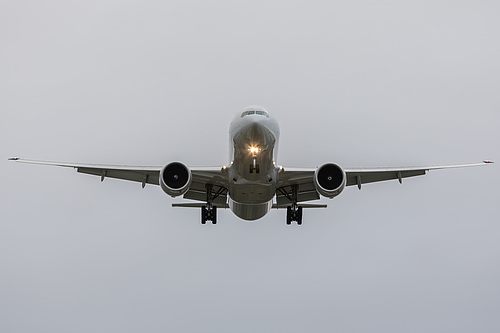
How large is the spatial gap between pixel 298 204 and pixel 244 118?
7298 mm

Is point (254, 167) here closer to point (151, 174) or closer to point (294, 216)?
point (151, 174)

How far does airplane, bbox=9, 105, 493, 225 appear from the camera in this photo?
73.3ft

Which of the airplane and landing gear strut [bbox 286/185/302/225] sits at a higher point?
the airplane

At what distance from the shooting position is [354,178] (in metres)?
28.0

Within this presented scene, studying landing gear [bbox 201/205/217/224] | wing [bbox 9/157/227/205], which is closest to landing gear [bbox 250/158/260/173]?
wing [bbox 9/157/227/205]

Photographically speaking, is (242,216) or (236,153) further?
(242,216)

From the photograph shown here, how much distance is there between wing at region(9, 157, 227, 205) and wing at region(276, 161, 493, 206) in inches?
105

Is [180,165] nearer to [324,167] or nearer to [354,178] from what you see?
[324,167]

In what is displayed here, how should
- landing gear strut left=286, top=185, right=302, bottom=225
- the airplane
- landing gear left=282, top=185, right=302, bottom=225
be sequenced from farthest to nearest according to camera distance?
1. landing gear strut left=286, top=185, right=302, bottom=225
2. landing gear left=282, top=185, right=302, bottom=225
3. the airplane

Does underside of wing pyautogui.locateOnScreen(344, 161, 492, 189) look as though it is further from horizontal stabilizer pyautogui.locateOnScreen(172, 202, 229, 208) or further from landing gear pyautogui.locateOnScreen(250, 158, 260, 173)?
horizontal stabilizer pyautogui.locateOnScreen(172, 202, 229, 208)

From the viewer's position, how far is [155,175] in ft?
87.2

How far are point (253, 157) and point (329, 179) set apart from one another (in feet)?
10.8

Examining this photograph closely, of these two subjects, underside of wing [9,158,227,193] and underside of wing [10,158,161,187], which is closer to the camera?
underside of wing [9,158,227,193]

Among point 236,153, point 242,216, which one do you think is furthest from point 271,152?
point 242,216
